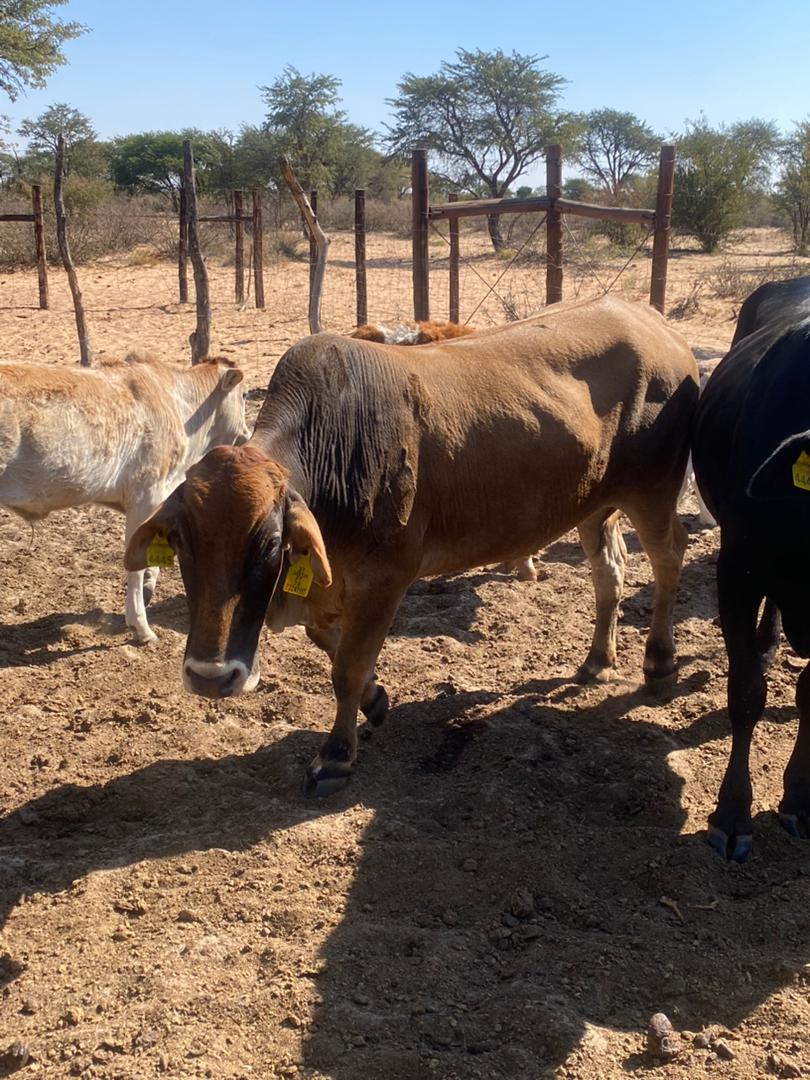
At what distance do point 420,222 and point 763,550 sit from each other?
7.78 meters

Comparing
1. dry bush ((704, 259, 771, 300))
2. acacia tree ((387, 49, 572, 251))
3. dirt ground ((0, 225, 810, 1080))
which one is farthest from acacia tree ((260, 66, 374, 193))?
dirt ground ((0, 225, 810, 1080))

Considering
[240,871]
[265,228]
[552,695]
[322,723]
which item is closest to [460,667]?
[552,695]

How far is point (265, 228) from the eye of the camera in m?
31.3

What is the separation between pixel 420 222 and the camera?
10.7 metres

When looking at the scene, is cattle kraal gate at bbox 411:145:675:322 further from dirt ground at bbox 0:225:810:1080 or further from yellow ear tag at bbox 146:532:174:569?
yellow ear tag at bbox 146:532:174:569

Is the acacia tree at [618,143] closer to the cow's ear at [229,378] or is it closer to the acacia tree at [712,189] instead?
the acacia tree at [712,189]

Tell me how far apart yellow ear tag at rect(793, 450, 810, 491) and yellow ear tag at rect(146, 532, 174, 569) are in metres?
2.20

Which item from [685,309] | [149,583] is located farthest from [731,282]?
[149,583]

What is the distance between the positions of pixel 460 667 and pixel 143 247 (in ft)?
84.0

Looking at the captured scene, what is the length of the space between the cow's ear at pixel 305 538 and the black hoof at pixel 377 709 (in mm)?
1423

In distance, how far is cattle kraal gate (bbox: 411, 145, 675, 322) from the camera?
390 inches

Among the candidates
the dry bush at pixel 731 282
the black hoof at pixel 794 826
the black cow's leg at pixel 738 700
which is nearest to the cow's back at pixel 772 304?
the black cow's leg at pixel 738 700

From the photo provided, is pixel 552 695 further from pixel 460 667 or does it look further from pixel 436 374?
pixel 436 374

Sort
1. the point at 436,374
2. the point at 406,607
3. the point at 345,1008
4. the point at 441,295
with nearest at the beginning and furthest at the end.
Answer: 1. the point at 345,1008
2. the point at 436,374
3. the point at 406,607
4. the point at 441,295
